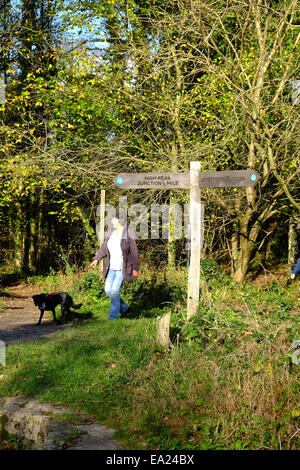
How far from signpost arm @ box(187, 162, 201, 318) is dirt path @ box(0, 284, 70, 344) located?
2.82 metres

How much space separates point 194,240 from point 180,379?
2.36m

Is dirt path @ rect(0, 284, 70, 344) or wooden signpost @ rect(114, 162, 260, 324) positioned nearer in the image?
wooden signpost @ rect(114, 162, 260, 324)

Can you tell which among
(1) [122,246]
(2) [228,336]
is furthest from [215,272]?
(2) [228,336]

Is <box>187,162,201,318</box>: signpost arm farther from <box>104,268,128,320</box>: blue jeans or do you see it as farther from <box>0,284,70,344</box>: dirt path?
<box>0,284,70,344</box>: dirt path

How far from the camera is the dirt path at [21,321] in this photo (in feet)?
27.5

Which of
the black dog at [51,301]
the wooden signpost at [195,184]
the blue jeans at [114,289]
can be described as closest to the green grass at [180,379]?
the wooden signpost at [195,184]

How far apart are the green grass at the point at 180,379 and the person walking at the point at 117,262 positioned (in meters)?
0.90

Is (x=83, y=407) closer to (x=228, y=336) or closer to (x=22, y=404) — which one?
(x=22, y=404)

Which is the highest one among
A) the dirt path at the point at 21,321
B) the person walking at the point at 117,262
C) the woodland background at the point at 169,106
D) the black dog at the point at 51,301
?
the woodland background at the point at 169,106

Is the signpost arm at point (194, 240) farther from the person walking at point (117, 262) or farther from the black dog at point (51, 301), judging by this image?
the black dog at point (51, 301)

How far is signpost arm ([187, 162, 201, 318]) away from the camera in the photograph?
7191mm

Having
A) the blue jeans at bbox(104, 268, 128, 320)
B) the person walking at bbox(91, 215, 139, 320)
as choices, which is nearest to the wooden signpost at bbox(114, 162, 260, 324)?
the person walking at bbox(91, 215, 139, 320)

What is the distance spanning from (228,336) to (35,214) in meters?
14.0

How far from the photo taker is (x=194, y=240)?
721 centimetres
